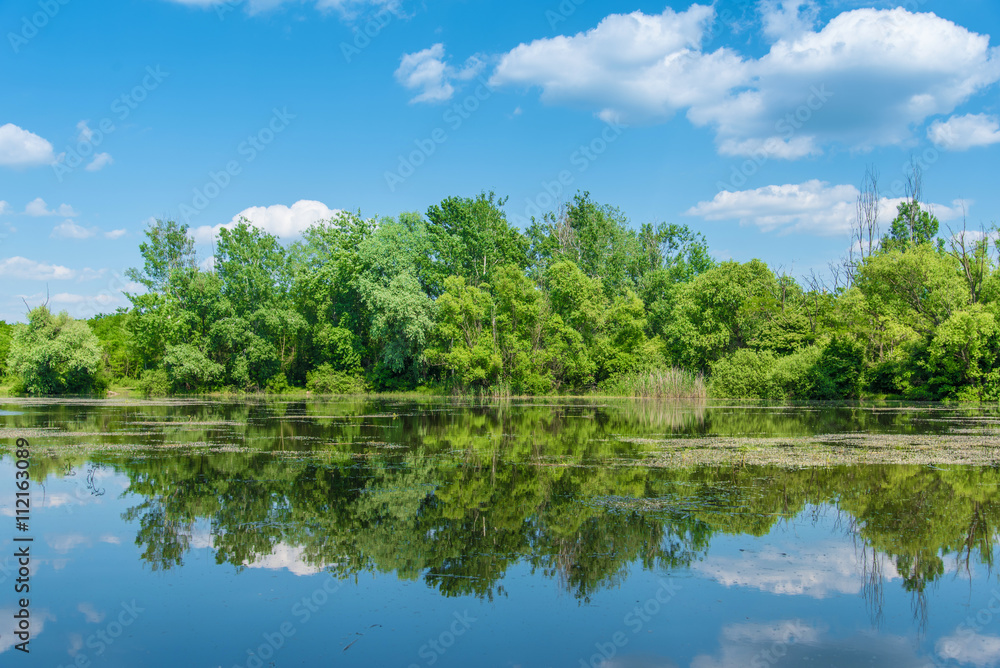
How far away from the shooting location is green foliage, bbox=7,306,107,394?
46.5 metres

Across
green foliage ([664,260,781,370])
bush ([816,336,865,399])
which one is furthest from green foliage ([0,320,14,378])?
bush ([816,336,865,399])

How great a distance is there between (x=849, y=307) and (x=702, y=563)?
36.5 meters

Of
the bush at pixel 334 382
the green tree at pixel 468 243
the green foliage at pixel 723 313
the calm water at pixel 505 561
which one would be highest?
the green tree at pixel 468 243

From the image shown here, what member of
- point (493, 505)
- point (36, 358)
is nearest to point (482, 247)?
point (36, 358)

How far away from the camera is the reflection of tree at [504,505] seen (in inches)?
288

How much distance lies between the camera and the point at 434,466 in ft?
43.3

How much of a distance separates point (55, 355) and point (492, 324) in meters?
29.9

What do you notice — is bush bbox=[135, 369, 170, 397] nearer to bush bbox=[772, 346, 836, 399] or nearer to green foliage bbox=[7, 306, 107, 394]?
green foliage bbox=[7, 306, 107, 394]

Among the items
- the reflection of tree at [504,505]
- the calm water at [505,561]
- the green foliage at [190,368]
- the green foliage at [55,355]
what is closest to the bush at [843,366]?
the calm water at [505,561]

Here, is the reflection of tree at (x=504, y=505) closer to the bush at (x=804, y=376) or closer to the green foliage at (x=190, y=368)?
the bush at (x=804, y=376)

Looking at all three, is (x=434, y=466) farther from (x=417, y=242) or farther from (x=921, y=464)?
(x=417, y=242)

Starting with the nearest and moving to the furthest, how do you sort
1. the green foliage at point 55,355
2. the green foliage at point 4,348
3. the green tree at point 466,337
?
the green tree at point 466,337, the green foliage at point 55,355, the green foliage at point 4,348

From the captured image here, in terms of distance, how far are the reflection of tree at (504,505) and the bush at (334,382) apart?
33.3 meters

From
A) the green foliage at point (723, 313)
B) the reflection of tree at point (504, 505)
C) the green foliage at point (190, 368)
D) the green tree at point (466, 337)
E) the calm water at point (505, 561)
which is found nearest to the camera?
the calm water at point (505, 561)
